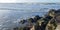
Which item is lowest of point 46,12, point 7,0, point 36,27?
point 36,27

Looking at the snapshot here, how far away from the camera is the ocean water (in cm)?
96

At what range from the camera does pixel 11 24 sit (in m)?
0.96

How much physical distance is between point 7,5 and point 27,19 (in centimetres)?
19

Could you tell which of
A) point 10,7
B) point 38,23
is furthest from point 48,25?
point 10,7

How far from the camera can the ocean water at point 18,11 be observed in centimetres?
96

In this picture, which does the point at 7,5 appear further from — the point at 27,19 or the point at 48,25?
the point at 48,25

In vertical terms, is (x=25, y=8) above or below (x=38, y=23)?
above

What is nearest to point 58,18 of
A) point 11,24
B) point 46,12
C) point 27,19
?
point 46,12

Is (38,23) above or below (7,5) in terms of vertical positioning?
below

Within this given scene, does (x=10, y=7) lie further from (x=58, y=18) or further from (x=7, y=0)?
(x=58, y=18)

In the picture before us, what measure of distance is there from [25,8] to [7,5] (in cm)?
14

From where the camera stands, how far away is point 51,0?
3.19ft

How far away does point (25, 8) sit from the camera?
98 centimetres

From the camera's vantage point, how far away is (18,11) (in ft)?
3.18
